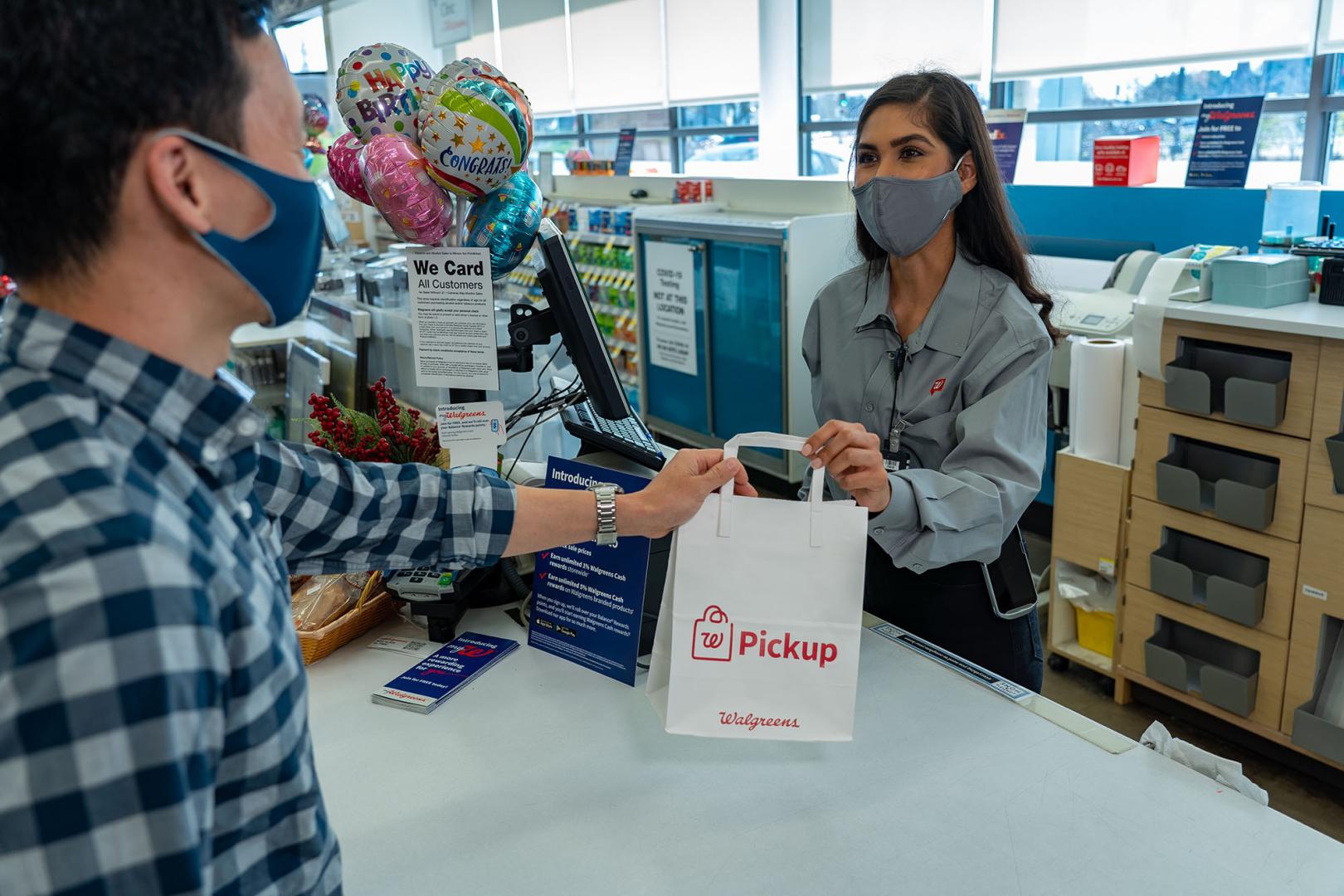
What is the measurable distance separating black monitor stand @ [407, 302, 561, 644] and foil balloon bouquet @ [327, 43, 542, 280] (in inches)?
5.4

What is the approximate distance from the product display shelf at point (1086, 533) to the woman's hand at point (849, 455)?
195 centimetres

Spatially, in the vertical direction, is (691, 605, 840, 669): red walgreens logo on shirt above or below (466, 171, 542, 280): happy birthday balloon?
below

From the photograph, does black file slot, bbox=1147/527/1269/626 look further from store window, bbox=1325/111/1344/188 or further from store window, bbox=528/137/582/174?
store window, bbox=528/137/582/174

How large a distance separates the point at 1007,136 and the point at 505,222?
9.72 feet

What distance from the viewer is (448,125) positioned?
165cm

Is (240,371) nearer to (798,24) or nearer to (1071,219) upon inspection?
(1071,219)

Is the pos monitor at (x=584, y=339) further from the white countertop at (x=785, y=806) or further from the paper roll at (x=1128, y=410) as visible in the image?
the paper roll at (x=1128, y=410)

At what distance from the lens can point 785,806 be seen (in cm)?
119

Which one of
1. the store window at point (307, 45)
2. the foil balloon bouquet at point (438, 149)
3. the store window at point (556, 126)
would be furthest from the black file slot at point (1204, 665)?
the store window at point (307, 45)

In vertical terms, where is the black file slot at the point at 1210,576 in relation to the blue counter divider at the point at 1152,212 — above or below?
below

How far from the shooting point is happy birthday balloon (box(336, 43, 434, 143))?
1.92m

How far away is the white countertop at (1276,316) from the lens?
7.84 ft

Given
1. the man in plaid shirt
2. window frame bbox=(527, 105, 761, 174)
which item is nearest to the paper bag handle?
the man in plaid shirt

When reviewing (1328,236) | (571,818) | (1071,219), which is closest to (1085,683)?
(1328,236)
